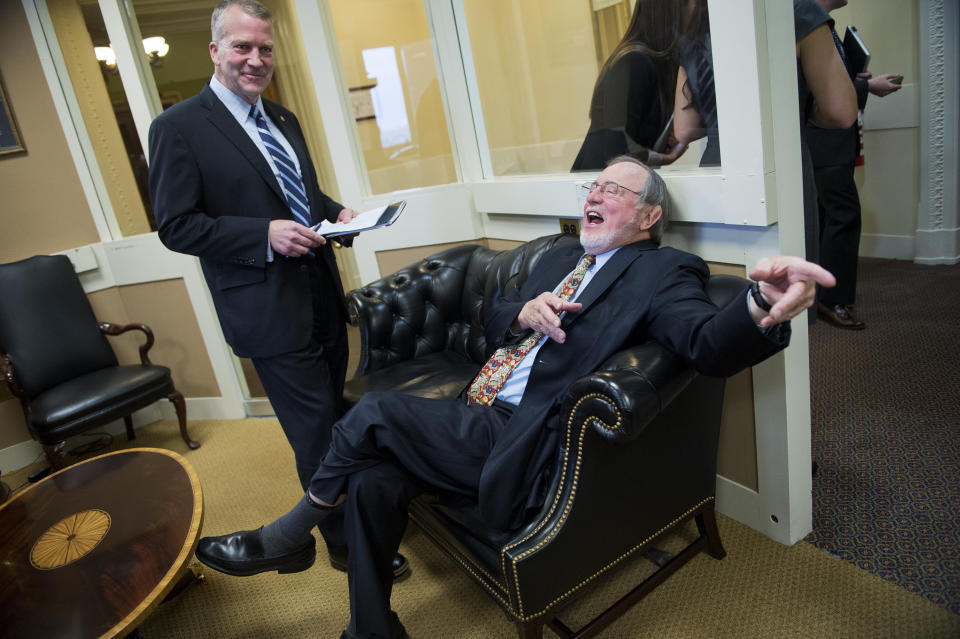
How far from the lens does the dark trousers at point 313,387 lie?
1.91m

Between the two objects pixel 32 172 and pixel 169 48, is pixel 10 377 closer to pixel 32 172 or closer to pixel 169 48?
pixel 32 172

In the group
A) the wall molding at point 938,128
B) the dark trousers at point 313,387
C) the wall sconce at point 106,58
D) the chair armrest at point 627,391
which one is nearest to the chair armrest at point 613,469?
the chair armrest at point 627,391

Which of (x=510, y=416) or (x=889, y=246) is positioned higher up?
(x=510, y=416)

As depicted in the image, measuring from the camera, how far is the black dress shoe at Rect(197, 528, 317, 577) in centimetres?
167

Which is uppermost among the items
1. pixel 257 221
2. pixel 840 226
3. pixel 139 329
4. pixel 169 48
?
pixel 169 48

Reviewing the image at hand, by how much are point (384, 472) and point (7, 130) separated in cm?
309

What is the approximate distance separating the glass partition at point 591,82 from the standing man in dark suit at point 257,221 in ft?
3.31

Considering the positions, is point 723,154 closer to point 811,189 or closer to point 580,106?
point 811,189

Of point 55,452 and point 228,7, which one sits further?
point 55,452

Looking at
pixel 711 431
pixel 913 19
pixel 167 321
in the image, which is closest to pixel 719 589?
pixel 711 431

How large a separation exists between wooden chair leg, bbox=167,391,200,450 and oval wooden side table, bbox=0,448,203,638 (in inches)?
43.9

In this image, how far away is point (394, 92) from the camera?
9.95 ft

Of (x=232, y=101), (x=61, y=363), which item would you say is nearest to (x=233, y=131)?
(x=232, y=101)

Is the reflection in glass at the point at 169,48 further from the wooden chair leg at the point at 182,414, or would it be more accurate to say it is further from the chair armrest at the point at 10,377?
the wooden chair leg at the point at 182,414
